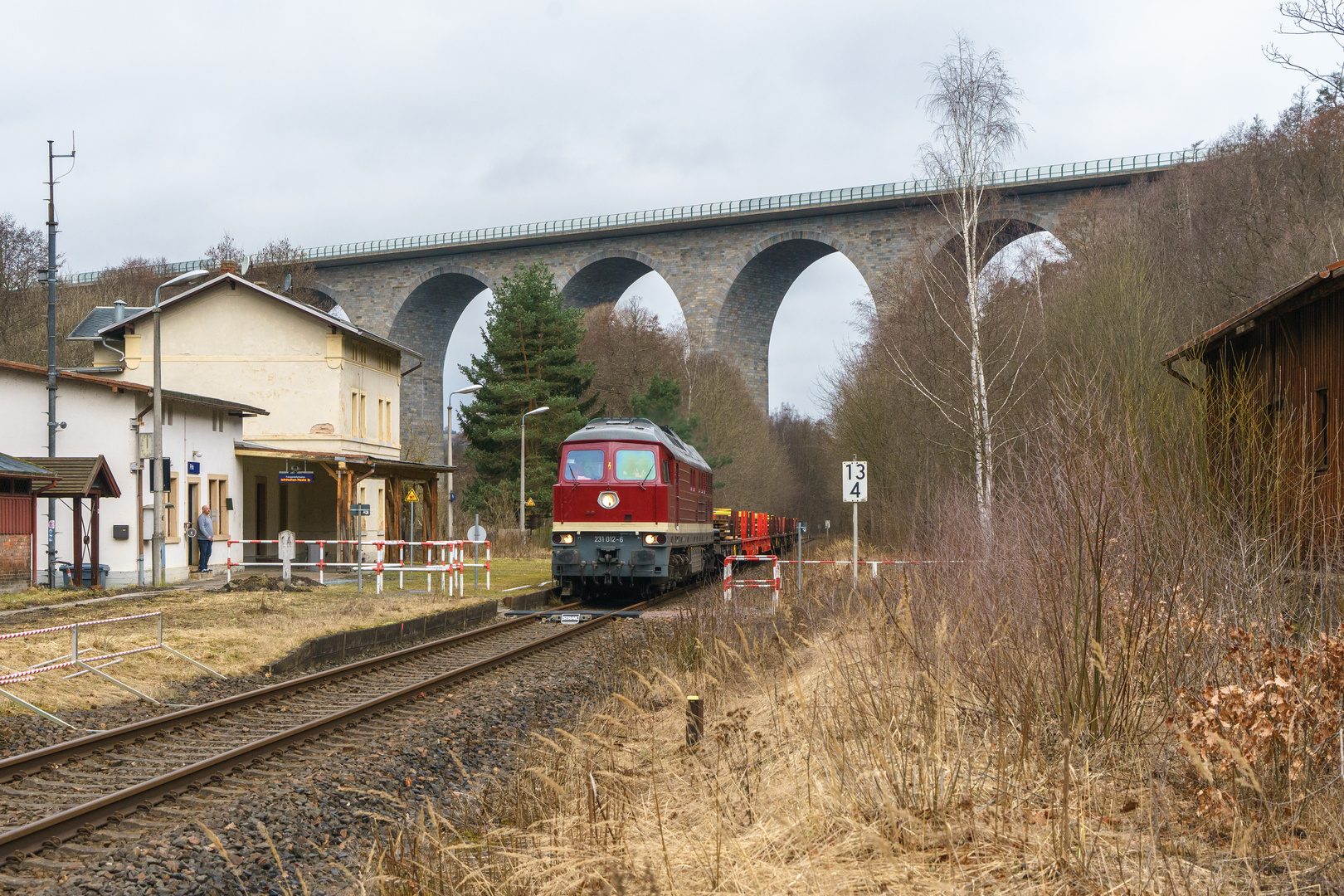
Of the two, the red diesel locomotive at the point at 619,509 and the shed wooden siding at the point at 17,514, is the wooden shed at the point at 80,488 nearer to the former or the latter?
the shed wooden siding at the point at 17,514

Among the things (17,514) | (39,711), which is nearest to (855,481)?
(39,711)

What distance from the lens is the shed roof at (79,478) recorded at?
1964 cm

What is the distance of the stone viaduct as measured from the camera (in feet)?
176

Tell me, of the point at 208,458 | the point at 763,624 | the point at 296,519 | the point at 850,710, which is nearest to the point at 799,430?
the point at 296,519

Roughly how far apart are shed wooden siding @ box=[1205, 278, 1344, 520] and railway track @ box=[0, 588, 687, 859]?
8.12 metres

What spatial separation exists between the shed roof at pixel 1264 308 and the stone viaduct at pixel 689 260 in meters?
31.3

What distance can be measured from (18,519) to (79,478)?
1176mm

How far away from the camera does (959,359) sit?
95.2 feet

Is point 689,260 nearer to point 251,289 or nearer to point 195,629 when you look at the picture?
→ point 251,289

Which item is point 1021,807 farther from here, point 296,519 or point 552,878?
point 296,519

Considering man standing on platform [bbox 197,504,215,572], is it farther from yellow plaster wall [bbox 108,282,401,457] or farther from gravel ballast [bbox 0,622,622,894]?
gravel ballast [bbox 0,622,622,894]

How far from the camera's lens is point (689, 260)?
197 ft

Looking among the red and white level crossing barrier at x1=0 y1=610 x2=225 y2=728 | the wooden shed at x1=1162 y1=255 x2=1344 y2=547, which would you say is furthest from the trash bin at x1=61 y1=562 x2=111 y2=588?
the wooden shed at x1=1162 y1=255 x2=1344 y2=547

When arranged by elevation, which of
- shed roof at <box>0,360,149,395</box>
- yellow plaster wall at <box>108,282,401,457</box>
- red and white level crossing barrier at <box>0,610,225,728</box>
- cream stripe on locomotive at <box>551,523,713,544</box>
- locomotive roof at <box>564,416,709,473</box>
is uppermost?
yellow plaster wall at <box>108,282,401,457</box>
